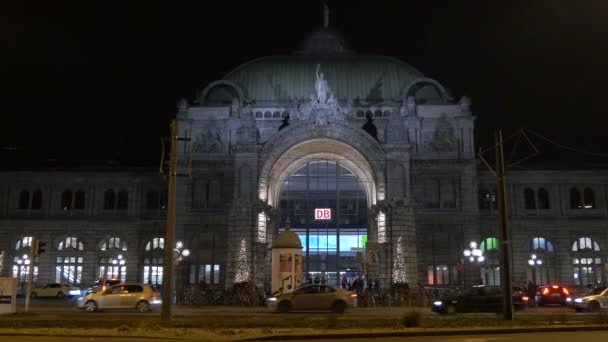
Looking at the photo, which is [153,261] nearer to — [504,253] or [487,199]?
[487,199]

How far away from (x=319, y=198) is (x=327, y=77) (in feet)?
43.9

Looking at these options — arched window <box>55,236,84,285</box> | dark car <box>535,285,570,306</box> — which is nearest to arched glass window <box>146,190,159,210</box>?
arched window <box>55,236,84,285</box>

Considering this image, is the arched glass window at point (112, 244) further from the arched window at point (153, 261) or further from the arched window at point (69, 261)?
the arched window at point (153, 261)

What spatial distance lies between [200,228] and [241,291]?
1882 centimetres

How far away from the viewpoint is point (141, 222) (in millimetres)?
60938

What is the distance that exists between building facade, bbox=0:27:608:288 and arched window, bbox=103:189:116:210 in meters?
0.11

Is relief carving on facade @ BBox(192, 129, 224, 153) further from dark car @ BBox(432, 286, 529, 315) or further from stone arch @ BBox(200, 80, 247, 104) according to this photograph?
dark car @ BBox(432, 286, 529, 315)

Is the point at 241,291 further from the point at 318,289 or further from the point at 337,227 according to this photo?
the point at 337,227

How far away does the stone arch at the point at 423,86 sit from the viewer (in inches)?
2415

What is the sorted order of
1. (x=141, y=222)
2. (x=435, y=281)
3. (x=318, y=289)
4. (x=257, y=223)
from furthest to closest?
(x=141, y=222), (x=435, y=281), (x=257, y=223), (x=318, y=289)

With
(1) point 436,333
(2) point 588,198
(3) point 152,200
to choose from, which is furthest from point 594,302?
(3) point 152,200

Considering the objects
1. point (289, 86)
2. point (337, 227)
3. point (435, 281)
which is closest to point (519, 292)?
point (435, 281)

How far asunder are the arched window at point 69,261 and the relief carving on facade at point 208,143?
15.0 metres

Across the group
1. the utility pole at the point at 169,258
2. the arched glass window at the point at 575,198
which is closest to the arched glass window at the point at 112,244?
the utility pole at the point at 169,258
